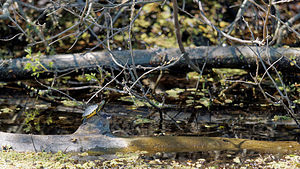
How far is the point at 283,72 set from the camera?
5.28 metres

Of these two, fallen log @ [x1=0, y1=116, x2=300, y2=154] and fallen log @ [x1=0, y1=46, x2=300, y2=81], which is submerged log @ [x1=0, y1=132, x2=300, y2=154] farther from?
fallen log @ [x1=0, y1=46, x2=300, y2=81]

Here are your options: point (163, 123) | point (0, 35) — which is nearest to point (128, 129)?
point (163, 123)

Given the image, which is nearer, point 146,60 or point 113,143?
point 113,143

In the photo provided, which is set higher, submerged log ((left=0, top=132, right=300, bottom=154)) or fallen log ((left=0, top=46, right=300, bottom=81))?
fallen log ((left=0, top=46, right=300, bottom=81))

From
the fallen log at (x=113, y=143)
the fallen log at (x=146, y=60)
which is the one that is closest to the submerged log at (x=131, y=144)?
the fallen log at (x=113, y=143)

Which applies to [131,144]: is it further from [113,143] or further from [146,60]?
[146,60]

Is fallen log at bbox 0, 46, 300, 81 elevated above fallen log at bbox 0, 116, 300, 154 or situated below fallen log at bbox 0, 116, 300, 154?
above

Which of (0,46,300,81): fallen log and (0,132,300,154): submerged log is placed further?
(0,46,300,81): fallen log

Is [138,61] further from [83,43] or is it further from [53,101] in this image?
[83,43]

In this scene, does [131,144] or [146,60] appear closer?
[131,144]

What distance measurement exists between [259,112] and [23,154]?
8.70ft

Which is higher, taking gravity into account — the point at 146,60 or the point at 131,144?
the point at 146,60

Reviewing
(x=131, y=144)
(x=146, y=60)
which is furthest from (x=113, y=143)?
(x=146, y=60)

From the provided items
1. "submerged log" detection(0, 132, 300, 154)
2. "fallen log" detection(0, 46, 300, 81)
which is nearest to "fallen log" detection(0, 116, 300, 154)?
"submerged log" detection(0, 132, 300, 154)
